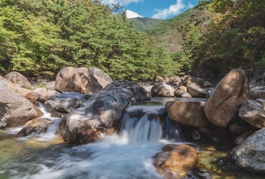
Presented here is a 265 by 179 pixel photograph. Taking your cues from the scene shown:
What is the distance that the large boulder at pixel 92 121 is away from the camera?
5133 millimetres

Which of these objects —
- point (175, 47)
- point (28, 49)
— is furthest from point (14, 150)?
point (175, 47)

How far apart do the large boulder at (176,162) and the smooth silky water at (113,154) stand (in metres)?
0.15

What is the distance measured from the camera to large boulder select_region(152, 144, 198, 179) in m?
3.25

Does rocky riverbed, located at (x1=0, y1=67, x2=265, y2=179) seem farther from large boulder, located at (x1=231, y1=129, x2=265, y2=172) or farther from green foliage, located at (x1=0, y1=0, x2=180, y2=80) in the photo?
green foliage, located at (x1=0, y1=0, x2=180, y2=80)

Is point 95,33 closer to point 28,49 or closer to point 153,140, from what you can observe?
point 28,49

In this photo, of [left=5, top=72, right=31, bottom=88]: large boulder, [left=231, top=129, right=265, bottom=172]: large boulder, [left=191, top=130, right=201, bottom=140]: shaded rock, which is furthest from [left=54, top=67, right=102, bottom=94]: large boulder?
[left=231, top=129, right=265, bottom=172]: large boulder

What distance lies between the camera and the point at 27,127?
19.5 feet

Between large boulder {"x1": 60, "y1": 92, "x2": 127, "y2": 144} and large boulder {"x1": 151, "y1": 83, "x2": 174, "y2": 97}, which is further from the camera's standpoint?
large boulder {"x1": 151, "y1": 83, "x2": 174, "y2": 97}

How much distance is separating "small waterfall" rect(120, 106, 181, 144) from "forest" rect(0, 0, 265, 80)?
643cm

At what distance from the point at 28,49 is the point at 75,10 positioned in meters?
7.10

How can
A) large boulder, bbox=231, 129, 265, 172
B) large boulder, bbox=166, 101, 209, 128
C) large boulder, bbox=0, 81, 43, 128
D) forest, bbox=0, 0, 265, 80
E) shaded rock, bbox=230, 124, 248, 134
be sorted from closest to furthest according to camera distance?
large boulder, bbox=231, 129, 265, 172
shaded rock, bbox=230, 124, 248, 134
large boulder, bbox=166, 101, 209, 128
large boulder, bbox=0, 81, 43, 128
forest, bbox=0, 0, 265, 80

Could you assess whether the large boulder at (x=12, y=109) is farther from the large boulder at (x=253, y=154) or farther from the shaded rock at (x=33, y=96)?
the large boulder at (x=253, y=154)

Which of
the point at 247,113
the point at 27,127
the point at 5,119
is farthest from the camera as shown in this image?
the point at 5,119

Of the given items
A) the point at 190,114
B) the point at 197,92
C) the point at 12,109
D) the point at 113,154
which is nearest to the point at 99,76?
the point at 12,109
